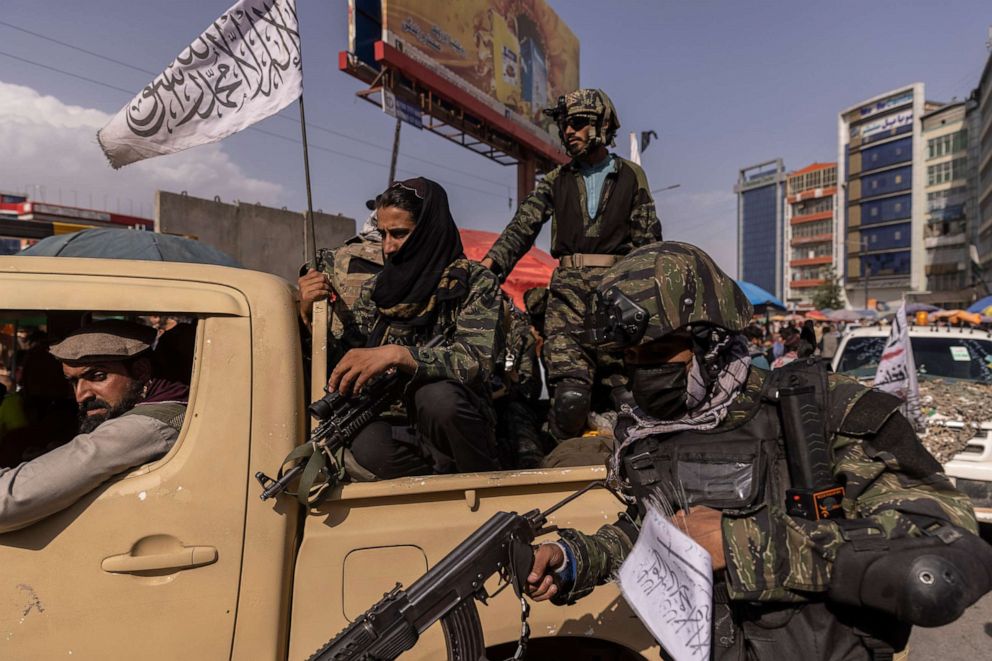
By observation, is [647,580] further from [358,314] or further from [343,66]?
[343,66]

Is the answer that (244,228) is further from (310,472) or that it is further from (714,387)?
(714,387)

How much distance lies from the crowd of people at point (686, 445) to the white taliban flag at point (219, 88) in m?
1.05

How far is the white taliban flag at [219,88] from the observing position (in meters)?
2.66

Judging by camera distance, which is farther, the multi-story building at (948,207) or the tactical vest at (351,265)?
the multi-story building at (948,207)

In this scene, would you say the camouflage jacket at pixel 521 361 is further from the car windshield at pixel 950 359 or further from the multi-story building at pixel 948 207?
the multi-story building at pixel 948 207

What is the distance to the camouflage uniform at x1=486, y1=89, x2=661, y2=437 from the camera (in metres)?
2.90

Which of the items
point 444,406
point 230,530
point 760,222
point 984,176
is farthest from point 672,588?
point 760,222

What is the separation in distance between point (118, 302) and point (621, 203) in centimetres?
218

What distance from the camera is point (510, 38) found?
20016mm

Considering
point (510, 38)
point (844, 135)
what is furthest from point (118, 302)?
point (844, 135)

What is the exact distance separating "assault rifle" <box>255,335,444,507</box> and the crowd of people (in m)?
0.06

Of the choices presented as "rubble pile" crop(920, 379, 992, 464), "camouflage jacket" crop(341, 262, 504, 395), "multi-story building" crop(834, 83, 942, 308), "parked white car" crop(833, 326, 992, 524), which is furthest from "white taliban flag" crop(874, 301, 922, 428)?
"multi-story building" crop(834, 83, 942, 308)

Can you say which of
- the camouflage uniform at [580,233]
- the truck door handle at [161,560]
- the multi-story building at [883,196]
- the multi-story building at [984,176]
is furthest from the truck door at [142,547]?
the multi-story building at [883,196]

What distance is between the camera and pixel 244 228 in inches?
309
